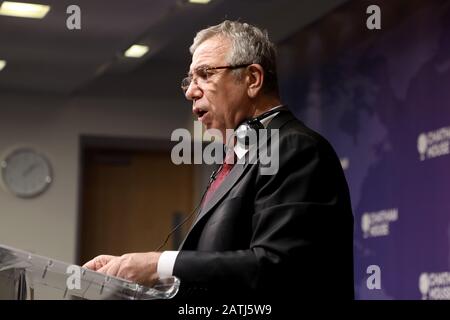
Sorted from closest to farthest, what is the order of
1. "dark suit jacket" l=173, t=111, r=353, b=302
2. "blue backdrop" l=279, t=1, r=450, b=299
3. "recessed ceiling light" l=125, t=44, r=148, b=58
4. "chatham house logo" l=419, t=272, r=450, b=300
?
"dark suit jacket" l=173, t=111, r=353, b=302
"chatham house logo" l=419, t=272, r=450, b=300
"blue backdrop" l=279, t=1, r=450, b=299
"recessed ceiling light" l=125, t=44, r=148, b=58

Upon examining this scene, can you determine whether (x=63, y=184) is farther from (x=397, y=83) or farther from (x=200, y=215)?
(x=200, y=215)

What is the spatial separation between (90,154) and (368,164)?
10.7ft

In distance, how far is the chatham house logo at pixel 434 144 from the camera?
4.17m

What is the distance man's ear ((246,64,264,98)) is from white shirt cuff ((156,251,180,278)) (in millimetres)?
456

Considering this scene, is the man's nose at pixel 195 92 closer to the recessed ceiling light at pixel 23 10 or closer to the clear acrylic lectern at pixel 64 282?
the clear acrylic lectern at pixel 64 282

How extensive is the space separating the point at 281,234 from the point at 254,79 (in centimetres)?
45

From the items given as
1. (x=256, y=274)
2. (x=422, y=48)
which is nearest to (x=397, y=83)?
(x=422, y=48)

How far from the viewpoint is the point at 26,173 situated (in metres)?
6.98

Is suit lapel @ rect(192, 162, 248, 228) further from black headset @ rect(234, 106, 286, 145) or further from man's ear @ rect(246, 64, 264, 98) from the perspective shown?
man's ear @ rect(246, 64, 264, 98)

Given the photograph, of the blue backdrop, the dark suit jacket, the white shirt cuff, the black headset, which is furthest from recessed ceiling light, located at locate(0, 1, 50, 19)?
the white shirt cuff

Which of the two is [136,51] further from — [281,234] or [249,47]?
[281,234]

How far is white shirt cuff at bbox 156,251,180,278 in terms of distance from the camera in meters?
1.55

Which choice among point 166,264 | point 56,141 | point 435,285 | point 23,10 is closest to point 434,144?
point 435,285
